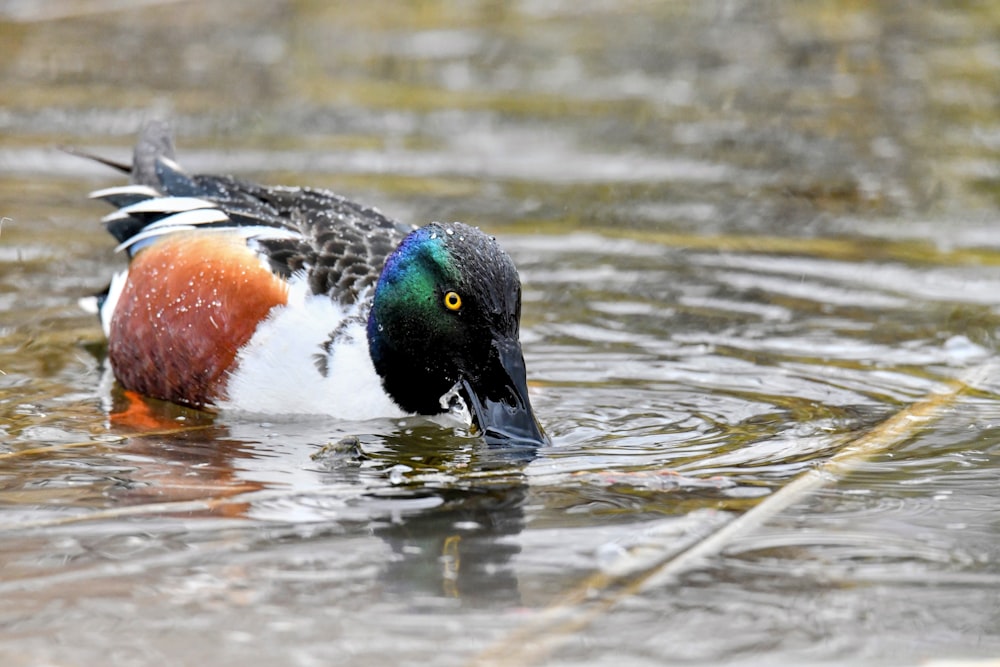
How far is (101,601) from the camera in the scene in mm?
4133

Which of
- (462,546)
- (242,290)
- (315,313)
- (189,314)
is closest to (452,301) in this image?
(315,313)

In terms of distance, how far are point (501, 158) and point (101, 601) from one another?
6747mm

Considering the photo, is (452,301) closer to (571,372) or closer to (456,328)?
(456,328)

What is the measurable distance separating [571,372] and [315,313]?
125 cm

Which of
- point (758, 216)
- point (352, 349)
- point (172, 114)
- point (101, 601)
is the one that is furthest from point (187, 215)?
point (172, 114)

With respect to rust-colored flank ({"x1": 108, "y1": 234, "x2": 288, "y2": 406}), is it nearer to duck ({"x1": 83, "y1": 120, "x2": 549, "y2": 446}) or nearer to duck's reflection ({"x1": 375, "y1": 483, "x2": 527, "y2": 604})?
duck ({"x1": 83, "y1": 120, "x2": 549, "y2": 446})

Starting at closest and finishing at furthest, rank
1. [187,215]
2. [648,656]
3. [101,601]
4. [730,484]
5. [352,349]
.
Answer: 1. [648,656]
2. [101,601]
3. [730,484]
4. [352,349]
5. [187,215]

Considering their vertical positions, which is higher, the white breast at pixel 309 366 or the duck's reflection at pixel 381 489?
the white breast at pixel 309 366

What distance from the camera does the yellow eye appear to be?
5484mm

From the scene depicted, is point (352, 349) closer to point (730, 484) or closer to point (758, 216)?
point (730, 484)

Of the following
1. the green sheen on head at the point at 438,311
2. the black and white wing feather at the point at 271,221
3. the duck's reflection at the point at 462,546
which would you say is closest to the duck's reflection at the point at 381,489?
the duck's reflection at the point at 462,546

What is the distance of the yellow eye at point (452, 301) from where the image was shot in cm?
548

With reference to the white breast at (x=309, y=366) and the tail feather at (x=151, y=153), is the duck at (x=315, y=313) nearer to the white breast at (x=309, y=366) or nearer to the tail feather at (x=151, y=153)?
the white breast at (x=309, y=366)

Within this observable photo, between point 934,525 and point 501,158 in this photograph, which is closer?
point 934,525
